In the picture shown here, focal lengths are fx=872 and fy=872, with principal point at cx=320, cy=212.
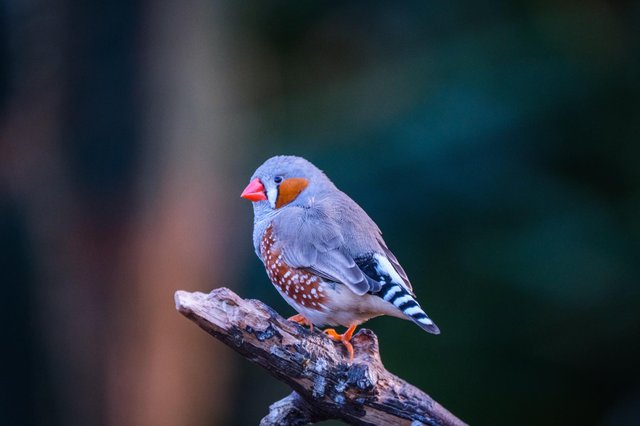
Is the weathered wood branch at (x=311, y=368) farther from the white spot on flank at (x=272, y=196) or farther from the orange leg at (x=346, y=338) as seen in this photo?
the white spot on flank at (x=272, y=196)

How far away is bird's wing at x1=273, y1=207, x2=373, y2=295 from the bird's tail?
0.26 ft

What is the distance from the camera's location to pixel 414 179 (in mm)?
7074

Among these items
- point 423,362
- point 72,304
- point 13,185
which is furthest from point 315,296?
point 13,185

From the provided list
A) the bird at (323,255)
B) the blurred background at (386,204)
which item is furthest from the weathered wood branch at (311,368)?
the blurred background at (386,204)

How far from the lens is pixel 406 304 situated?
11.5 ft

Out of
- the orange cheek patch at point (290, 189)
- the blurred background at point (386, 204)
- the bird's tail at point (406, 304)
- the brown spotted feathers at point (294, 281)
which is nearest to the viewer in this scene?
the bird's tail at point (406, 304)

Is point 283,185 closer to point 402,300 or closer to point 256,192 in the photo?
point 256,192

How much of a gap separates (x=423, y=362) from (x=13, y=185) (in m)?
3.68

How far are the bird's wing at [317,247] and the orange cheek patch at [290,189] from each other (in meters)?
0.14

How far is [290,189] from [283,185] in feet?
0.14

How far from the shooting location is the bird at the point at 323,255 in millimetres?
3697

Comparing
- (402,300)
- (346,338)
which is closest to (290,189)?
(346,338)

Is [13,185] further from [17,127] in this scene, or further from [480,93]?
[480,93]

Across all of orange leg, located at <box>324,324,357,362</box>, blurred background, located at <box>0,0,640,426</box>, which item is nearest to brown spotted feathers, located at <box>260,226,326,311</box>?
orange leg, located at <box>324,324,357,362</box>
